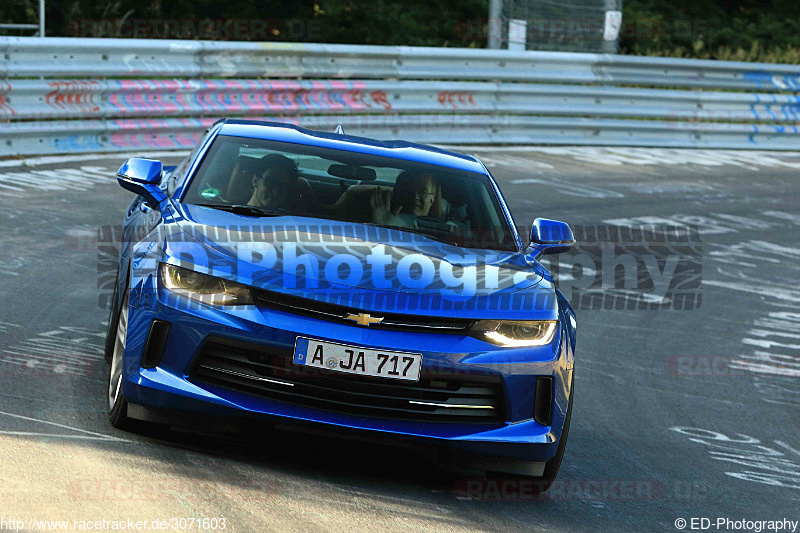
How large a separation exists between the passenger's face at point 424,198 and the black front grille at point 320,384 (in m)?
1.55

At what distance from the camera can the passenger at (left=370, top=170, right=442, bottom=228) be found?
636cm

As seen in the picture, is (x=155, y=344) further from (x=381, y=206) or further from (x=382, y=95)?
(x=382, y=95)

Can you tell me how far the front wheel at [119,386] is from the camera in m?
5.33

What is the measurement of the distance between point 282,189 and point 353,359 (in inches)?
62.9

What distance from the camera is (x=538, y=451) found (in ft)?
17.4

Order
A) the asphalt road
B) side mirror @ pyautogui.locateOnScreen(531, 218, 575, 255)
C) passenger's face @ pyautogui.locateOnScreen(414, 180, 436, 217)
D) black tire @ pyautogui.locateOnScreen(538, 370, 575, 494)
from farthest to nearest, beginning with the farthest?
side mirror @ pyautogui.locateOnScreen(531, 218, 575, 255) → passenger's face @ pyautogui.locateOnScreen(414, 180, 436, 217) → black tire @ pyautogui.locateOnScreen(538, 370, 575, 494) → the asphalt road

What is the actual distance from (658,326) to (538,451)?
4.58m

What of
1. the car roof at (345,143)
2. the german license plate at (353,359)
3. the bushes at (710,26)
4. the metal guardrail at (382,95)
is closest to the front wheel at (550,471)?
the german license plate at (353,359)

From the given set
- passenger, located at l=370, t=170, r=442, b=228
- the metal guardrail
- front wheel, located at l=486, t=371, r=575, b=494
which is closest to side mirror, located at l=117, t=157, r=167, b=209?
passenger, located at l=370, t=170, r=442, b=228

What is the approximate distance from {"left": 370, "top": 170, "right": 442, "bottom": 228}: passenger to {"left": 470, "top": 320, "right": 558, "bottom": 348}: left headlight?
116cm

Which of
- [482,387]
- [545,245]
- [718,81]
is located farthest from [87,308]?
[718,81]

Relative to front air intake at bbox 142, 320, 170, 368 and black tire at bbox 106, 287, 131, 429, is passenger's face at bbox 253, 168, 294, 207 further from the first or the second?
front air intake at bbox 142, 320, 170, 368

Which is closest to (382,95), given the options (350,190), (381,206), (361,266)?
(350,190)

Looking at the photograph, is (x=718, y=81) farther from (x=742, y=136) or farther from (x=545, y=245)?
(x=545, y=245)
